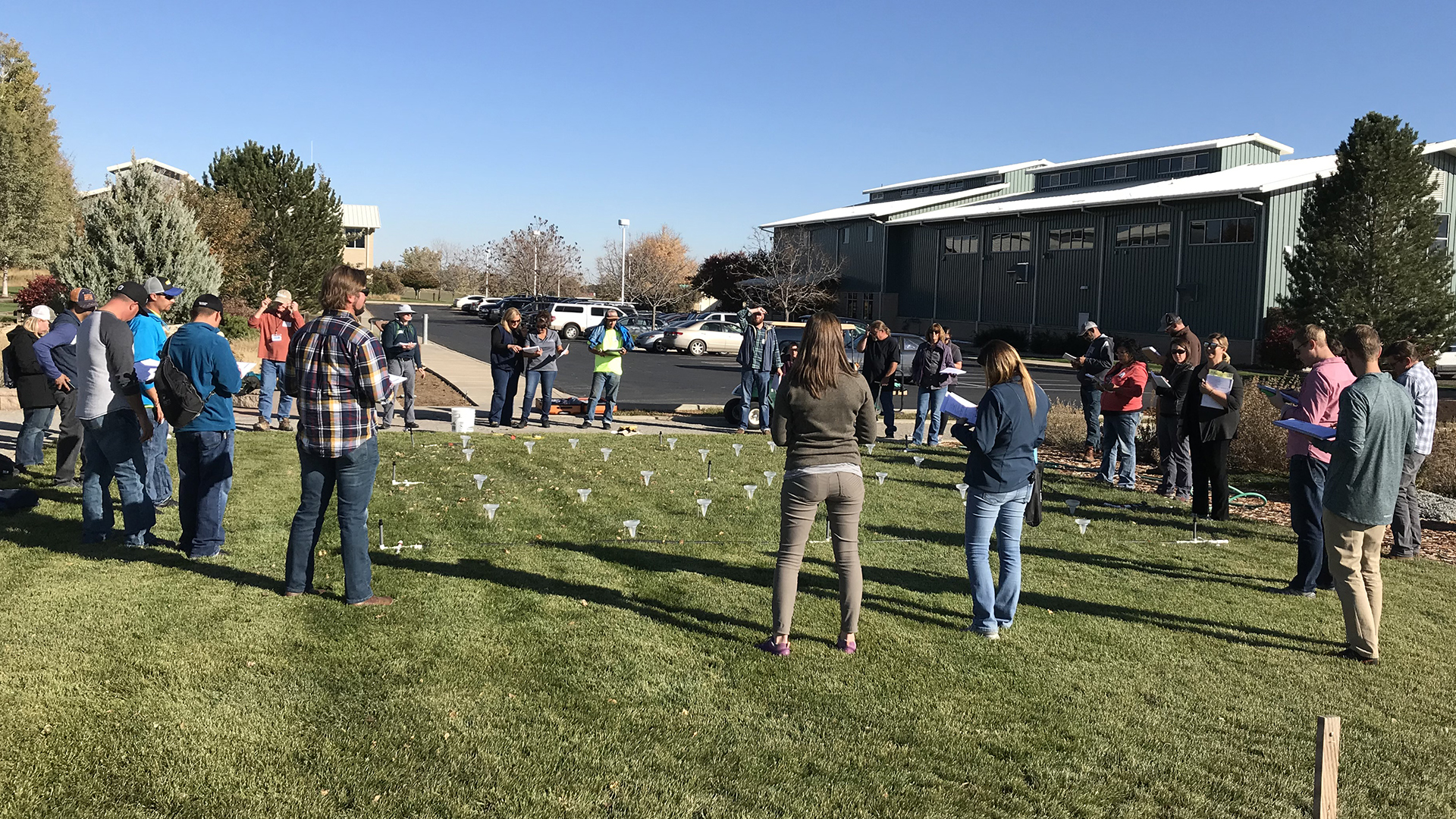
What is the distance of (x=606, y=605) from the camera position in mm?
6273

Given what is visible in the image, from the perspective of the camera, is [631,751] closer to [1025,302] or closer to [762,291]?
[1025,302]

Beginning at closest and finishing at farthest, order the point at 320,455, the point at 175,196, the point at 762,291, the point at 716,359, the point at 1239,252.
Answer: the point at 320,455 < the point at 175,196 < the point at 716,359 < the point at 1239,252 < the point at 762,291

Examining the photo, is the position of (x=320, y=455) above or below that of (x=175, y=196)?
below

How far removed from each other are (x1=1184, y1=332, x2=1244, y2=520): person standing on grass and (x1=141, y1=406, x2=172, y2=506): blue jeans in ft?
28.4

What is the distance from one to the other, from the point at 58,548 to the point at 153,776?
3.99 m

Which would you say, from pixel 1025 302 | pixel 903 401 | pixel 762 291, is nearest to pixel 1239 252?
pixel 1025 302

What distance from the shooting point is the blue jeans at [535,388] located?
14672 millimetres

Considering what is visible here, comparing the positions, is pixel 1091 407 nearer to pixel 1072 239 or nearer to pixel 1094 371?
pixel 1094 371

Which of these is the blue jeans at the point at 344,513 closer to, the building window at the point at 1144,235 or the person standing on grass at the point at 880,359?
the person standing on grass at the point at 880,359

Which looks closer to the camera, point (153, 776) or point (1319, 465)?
point (153, 776)

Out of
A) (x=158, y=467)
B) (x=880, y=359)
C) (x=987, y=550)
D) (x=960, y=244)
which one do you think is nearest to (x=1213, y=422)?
(x=987, y=550)

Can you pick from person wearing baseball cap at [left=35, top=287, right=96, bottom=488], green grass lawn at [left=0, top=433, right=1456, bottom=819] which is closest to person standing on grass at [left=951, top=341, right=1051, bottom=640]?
green grass lawn at [left=0, top=433, right=1456, bottom=819]

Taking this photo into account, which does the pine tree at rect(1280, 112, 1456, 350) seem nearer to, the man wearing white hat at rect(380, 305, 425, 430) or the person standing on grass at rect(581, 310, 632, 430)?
the person standing on grass at rect(581, 310, 632, 430)

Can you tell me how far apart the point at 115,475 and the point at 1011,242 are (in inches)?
1769
